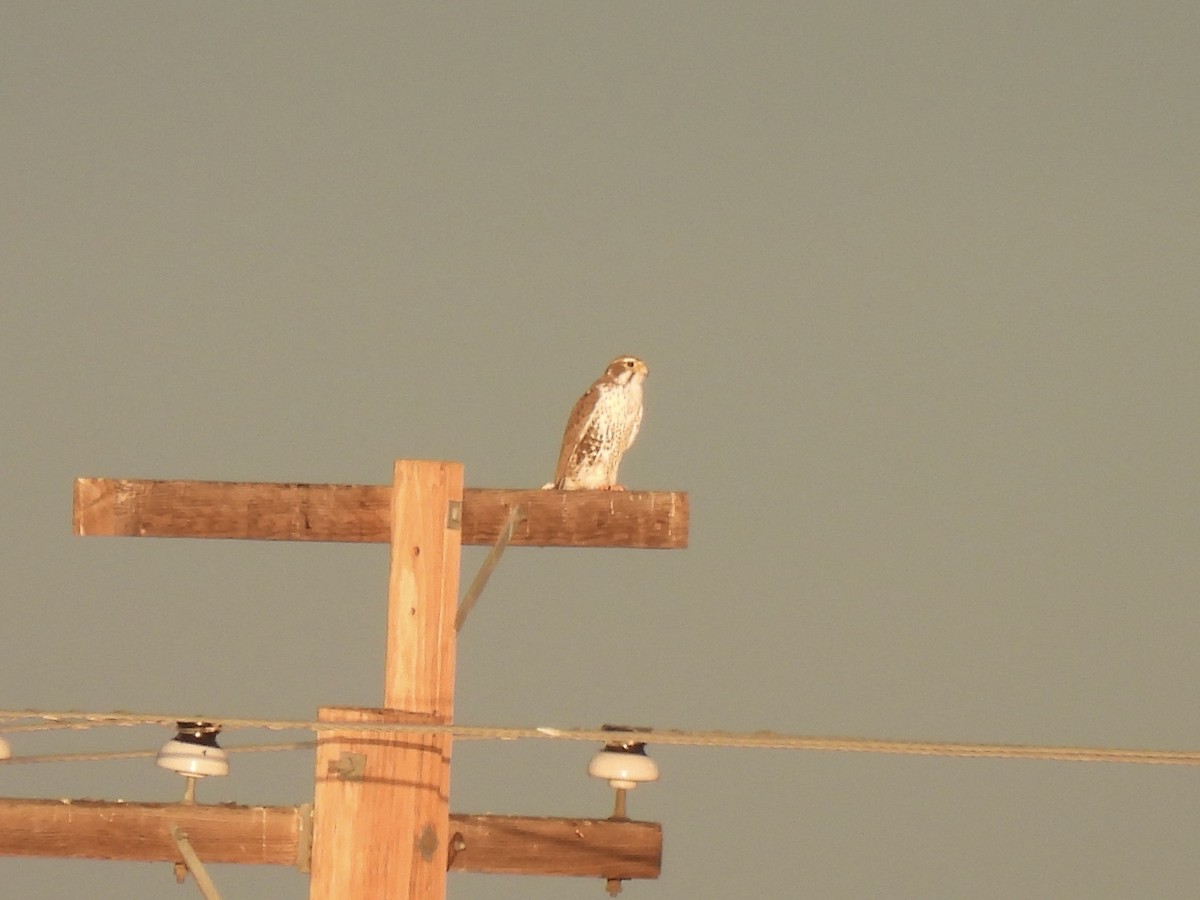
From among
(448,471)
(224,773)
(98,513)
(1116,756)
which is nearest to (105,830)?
(224,773)

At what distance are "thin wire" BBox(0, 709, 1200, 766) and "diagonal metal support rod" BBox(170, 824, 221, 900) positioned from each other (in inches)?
32.9

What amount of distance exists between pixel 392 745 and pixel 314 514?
1.18m

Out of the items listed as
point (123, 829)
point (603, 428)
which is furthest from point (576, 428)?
point (123, 829)

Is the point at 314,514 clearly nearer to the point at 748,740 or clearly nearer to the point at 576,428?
the point at 748,740

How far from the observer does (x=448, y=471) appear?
6.50m

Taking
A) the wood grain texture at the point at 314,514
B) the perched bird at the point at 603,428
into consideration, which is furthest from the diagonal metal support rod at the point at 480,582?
the perched bird at the point at 603,428

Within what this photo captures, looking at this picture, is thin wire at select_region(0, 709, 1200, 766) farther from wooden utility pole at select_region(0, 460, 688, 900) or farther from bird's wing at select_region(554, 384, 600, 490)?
bird's wing at select_region(554, 384, 600, 490)

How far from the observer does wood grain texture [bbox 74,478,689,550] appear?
6609mm

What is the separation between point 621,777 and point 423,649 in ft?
2.58

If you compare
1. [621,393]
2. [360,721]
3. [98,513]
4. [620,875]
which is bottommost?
[620,875]

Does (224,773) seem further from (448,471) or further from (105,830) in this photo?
(448,471)

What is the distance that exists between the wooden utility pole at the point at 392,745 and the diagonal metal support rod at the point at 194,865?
24 millimetres

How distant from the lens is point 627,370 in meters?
9.99

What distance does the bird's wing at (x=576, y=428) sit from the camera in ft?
31.7
